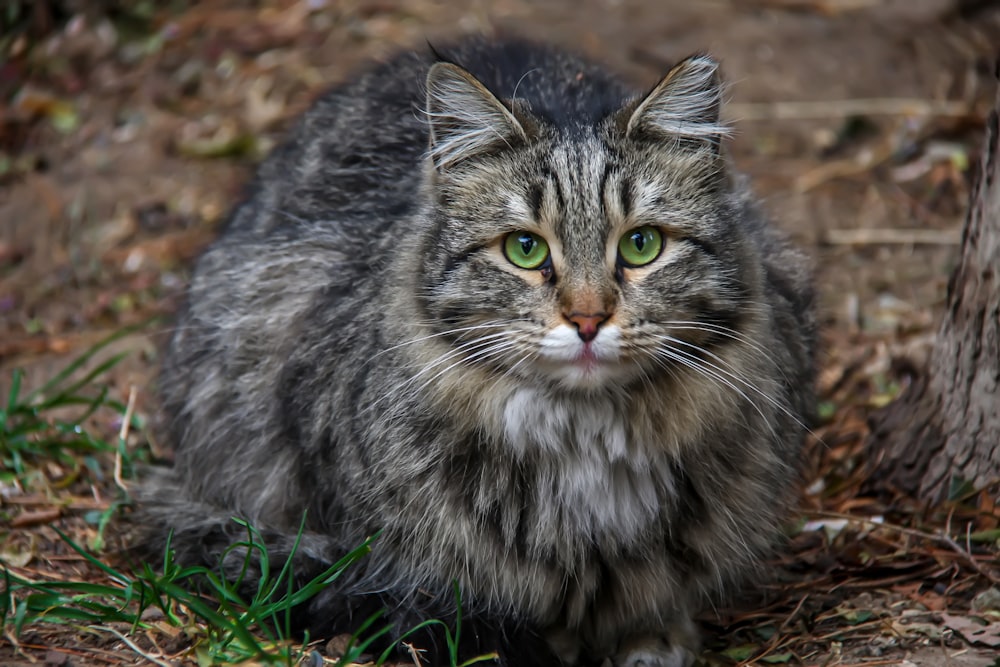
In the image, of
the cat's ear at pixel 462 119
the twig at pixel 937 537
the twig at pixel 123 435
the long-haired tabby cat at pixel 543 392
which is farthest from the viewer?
the twig at pixel 123 435

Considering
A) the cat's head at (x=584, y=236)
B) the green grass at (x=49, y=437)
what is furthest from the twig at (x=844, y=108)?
the green grass at (x=49, y=437)

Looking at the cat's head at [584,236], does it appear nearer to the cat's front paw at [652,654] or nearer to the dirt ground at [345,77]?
the cat's front paw at [652,654]

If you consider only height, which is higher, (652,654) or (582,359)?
(582,359)

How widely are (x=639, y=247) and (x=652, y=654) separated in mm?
1255

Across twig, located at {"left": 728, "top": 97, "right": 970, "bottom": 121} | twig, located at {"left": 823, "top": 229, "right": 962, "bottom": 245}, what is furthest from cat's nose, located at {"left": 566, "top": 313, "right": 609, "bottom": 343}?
twig, located at {"left": 728, "top": 97, "right": 970, "bottom": 121}

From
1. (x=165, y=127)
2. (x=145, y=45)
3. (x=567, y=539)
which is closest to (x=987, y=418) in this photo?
(x=567, y=539)

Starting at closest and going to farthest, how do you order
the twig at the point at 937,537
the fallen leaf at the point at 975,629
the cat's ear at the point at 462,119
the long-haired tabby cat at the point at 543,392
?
the long-haired tabby cat at the point at 543,392
the cat's ear at the point at 462,119
the fallen leaf at the point at 975,629
the twig at the point at 937,537

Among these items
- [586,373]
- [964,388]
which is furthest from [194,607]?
[964,388]

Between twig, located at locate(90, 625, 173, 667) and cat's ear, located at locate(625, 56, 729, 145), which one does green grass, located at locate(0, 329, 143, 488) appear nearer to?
twig, located at locate(90, 625, 173, 667)

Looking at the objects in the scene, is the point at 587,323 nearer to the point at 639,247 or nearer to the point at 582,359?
the point at 582,359

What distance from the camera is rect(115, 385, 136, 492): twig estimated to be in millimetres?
4328

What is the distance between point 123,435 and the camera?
4.62 m

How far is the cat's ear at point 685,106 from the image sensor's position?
3.15 m

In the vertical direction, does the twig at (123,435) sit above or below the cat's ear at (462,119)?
below
